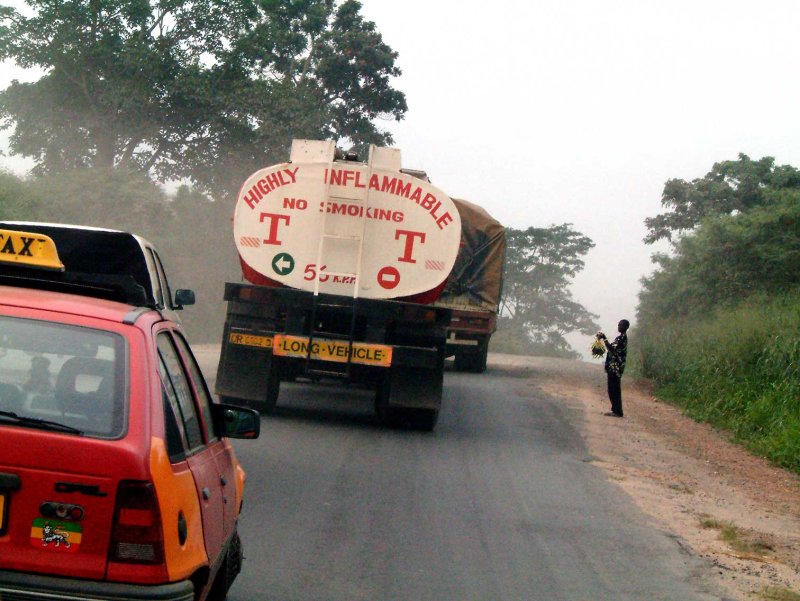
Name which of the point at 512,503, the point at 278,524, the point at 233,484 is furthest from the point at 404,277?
the point at 233,484

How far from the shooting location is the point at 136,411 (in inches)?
143

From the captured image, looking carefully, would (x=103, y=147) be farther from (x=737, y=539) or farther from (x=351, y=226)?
(x=737, y=539)

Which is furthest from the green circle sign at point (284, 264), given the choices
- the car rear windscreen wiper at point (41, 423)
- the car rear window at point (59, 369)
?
the car rear windscreen wiper at point (41, 423)

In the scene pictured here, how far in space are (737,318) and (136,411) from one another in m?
19.7

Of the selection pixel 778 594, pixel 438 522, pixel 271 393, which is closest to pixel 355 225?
pixel 271 393

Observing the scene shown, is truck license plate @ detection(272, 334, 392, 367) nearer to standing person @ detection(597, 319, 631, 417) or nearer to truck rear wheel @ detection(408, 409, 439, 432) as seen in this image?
truck rear wheel @ detection(408, 409, 439, 432)

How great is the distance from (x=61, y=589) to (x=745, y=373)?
16.3m

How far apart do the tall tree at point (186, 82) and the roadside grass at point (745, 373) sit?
16703 mm

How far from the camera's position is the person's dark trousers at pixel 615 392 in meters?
16.3

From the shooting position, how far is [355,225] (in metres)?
12.6

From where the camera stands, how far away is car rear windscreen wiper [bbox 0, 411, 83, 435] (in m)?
3.54

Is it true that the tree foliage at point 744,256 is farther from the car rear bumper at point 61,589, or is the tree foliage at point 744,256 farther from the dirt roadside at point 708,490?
the car rear bumper at point 61,589

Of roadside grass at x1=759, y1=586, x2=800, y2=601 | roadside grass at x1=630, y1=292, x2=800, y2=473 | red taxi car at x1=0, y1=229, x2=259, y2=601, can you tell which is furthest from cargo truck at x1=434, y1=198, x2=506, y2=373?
red taxi car at x1=0, y1=229, x2=259, y2=601

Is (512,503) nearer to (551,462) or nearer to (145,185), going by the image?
(551,462)
